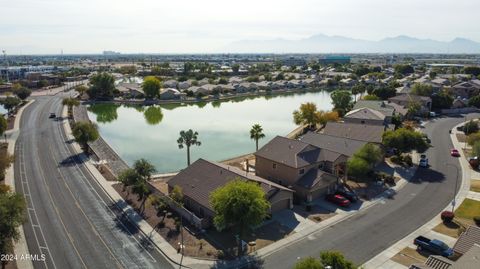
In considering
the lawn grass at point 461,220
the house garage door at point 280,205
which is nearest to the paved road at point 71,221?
the house garage door at point 280,205

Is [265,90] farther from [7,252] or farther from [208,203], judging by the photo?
[7,252]

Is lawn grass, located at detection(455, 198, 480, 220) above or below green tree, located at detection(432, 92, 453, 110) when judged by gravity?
below

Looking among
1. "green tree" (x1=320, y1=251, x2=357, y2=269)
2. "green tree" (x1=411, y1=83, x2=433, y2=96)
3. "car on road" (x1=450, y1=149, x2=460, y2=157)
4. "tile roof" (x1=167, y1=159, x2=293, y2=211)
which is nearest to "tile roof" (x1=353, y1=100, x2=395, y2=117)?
"car on road" (x1=450, y1=149, x2=460, y2=157)

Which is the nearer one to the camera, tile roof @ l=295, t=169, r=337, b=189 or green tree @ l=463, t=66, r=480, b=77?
tile roof @ l=295, t=169, r=337, b=189

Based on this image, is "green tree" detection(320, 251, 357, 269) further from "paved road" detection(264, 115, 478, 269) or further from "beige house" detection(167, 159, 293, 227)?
"beige house" detection(167, 159, 293, 227)

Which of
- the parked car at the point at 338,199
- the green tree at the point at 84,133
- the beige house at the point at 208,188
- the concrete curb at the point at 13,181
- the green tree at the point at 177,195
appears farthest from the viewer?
the green tree at the point at 84,133

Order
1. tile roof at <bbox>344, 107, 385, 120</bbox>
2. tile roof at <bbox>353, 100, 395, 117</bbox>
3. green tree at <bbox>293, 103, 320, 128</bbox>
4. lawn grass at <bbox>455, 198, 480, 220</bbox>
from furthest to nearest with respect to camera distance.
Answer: green tree at <bbox>293, 103, 320, 128</bbox>
tile roof at <bbox>353, 100, 395, 117</bbox>
tile roof at <bbox>344, 107, 385, 120</bbox>
lawn grass at <bbox>455, 198, 480, 220</bbox>

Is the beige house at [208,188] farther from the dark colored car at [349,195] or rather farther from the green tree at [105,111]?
the green tree at [105,111]
